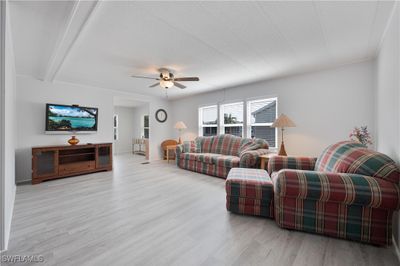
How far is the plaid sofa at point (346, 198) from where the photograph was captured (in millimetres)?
1452

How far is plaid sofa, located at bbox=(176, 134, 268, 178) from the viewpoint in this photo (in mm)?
3503

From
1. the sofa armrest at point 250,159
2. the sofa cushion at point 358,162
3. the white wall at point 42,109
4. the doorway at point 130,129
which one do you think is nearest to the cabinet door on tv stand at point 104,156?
the white wall at point 42,109

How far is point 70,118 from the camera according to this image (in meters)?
4.14

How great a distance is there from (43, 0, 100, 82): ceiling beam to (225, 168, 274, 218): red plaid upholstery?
241 cm

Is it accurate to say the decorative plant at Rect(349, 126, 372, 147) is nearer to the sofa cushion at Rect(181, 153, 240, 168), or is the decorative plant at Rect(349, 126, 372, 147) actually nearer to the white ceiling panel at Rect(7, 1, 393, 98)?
the white ceiling panel at Rect(7, 1, 393, 98)

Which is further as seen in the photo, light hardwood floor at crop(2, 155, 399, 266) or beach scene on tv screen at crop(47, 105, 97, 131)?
beach scene on tv screen at crop(47, 105, 97, 131)

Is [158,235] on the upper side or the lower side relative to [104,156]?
lower

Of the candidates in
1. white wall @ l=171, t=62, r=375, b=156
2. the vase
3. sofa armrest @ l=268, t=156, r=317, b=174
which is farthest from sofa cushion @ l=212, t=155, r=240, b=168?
the vase

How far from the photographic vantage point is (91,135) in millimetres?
4590

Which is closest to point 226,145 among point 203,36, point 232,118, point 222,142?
point 222,142

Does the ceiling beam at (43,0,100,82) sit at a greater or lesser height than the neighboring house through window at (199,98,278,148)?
greater

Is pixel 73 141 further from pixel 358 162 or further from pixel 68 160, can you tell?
pixel 358 162

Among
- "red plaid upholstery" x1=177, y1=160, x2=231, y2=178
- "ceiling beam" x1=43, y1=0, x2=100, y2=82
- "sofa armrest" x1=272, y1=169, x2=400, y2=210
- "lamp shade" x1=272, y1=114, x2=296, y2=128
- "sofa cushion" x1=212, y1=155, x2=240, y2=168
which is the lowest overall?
"red plaid upholstery" x1=177, y1=160, x2=231, y2=178

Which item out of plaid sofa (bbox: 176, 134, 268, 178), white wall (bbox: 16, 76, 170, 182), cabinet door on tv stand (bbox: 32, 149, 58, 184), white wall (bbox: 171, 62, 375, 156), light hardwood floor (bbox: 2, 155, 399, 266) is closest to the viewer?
light hardwood floor (bbox: 2, 155, 399, 266)
